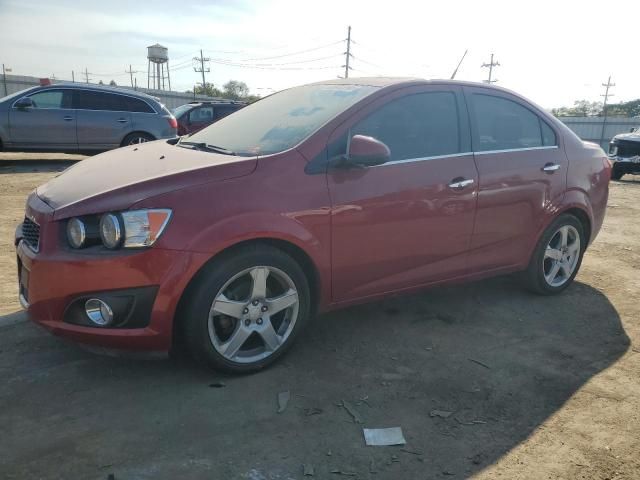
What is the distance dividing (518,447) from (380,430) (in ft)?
2.16

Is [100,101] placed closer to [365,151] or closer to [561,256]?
[365,151]

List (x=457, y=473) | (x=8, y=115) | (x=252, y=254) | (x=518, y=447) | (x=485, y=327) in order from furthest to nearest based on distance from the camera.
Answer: (x=8, y=115) < (x=485, y=327) < (x=252, y=254) < (x=518, y=447) < (x=457, y=473)

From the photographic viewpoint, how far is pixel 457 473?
2.38m

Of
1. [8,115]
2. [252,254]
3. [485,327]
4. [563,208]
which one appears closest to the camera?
[252,254]

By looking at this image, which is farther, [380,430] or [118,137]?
[118,137]

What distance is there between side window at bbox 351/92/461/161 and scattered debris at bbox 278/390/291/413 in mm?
1619

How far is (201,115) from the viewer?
46.5ft

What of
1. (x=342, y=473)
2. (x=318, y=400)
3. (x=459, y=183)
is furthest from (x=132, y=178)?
(x=459, y=183)

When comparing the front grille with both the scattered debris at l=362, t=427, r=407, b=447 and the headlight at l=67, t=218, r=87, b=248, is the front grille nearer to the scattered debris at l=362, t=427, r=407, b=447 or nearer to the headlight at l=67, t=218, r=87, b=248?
the headlight at l=67, t=218, r=87, b=248

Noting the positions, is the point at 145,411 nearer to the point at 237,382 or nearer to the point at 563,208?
the point at 237,382

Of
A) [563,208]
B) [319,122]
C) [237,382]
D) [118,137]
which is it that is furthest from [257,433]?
[118,137]

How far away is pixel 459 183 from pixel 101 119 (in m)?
9.72

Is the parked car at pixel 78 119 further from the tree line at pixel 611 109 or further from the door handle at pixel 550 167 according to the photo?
the tree line at pixel 611 109

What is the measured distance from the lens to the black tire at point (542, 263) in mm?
4438
